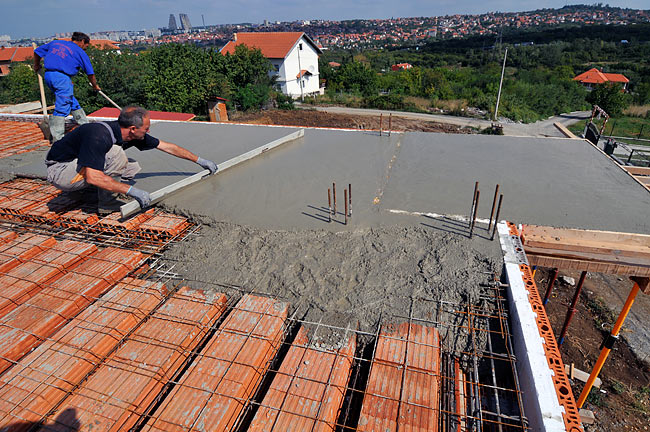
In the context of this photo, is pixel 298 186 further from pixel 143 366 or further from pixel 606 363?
pixel 606 363

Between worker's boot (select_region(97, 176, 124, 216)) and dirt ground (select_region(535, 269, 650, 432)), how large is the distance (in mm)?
8444

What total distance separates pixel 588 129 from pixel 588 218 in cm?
761

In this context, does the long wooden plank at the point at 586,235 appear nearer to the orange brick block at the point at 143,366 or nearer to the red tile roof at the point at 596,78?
the orange brick block at the point at 143,366

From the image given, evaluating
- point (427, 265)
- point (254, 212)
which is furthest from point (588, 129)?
point (254, 212)

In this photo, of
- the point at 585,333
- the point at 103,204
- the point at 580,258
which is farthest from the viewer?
the point at 585,333

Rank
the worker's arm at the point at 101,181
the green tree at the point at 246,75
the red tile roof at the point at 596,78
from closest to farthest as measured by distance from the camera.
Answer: the worker's arm at the point at 101,181 < the green tree at the point at 246,75 < the red tile roof at the point at 596,78

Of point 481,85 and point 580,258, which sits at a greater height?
point 580,258

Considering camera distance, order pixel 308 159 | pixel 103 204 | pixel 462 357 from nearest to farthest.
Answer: pixel 462 357
pixel 103 204
pixel 308 159

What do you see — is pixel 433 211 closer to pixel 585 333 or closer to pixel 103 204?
pixel 103 204

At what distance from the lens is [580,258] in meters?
3.79

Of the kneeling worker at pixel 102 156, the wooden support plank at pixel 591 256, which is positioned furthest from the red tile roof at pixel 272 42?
the wooden support plank at pixel 591 256

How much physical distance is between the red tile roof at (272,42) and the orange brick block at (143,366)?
43.1 m

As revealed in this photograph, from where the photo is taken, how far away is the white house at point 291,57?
4200 centimetres

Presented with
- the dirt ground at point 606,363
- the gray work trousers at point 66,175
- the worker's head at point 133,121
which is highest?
the worker's head at point 133,121
